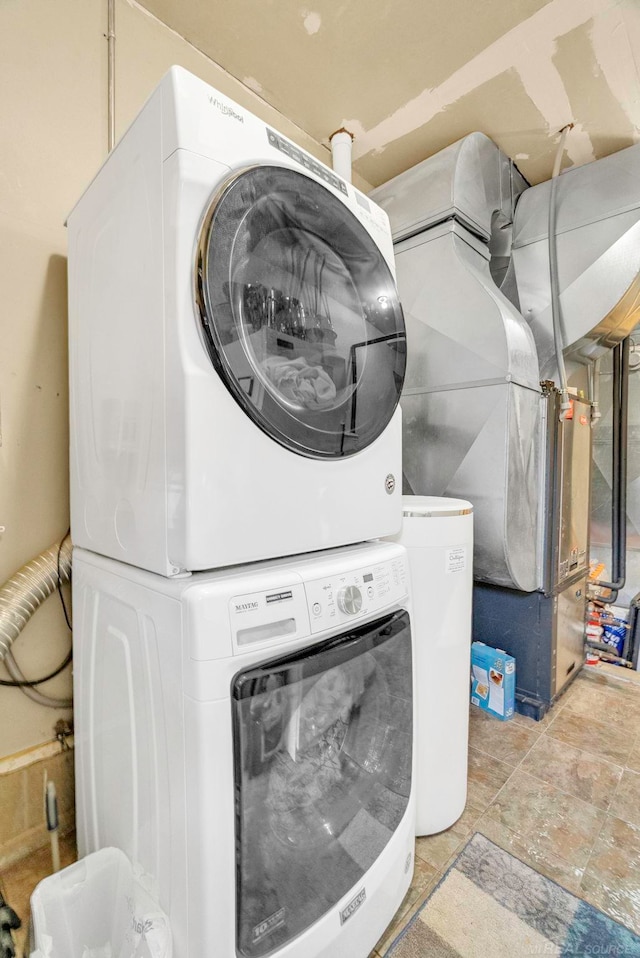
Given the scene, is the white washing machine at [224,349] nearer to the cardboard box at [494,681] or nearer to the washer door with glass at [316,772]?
the washer door with glass at [316,772]

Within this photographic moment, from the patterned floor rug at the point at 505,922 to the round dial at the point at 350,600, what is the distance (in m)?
0.82

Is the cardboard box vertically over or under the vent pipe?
under

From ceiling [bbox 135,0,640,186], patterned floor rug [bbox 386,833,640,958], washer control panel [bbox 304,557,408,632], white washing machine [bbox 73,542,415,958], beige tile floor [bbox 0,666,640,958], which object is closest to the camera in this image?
white washing machine [bbox 73,542,415,958]

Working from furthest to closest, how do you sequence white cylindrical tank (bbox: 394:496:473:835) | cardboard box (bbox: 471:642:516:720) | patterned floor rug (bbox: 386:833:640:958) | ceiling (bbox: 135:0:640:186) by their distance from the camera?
cardboard box (bbox: 471:642:516:720)
ceiling (bbox: 135:0:640:186)
white cylindrical tank (bbox: 394:496:473:835)
patterned floor rug (bbox: 386:833:640:958)

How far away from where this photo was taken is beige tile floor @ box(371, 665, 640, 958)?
117cm

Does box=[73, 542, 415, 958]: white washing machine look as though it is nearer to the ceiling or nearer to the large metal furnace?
the large metal furnace

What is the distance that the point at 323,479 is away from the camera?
3.15 ft

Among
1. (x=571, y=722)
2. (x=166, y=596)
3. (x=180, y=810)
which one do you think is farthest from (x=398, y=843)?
(x=571, y=722)

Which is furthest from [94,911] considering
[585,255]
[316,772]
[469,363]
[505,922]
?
[585,255]

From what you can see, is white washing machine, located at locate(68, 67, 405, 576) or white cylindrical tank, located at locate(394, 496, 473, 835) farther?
white cylindrical tank, located at locate(394, 496, 473, 835)

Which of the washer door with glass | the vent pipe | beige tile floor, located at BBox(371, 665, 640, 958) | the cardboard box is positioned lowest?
beige tile floor, located at BBox(371, 665, 640, 958)

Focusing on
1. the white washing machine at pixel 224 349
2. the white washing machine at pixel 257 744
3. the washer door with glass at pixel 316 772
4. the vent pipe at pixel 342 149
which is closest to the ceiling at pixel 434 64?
the vent pipe at pixel 342 149

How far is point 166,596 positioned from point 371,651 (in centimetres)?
46

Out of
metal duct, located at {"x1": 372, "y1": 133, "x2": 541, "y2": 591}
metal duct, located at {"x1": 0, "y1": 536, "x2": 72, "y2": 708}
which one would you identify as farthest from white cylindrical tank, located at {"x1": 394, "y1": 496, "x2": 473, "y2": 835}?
metal duct, located at {"x1": 0, "y1": 536, "x2": 72, "y2": 708}
